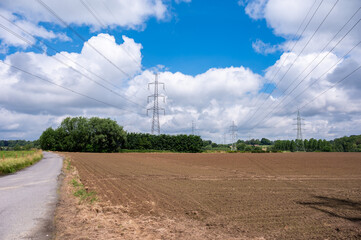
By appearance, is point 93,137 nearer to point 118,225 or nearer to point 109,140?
point 109,140

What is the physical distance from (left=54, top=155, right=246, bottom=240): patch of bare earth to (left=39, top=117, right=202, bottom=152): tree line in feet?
262

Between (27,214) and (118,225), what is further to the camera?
(27,214)

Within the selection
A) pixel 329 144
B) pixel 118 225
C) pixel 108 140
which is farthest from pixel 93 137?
pixel 329 144

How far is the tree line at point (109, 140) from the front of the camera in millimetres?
87938

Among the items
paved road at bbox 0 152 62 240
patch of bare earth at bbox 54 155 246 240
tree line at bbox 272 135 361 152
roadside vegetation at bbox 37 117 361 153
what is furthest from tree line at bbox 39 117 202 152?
patch of bare earth at bbox 54 155 246 240

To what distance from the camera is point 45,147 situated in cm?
10750

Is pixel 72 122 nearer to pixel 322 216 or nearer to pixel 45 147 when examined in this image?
pixel 45 147

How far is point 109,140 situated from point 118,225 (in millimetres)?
83948

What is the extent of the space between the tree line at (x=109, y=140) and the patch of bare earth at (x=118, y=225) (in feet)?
262

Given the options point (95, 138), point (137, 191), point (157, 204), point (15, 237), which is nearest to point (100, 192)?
point (137, 191)

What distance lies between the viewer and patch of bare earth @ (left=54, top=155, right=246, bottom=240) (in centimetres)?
644

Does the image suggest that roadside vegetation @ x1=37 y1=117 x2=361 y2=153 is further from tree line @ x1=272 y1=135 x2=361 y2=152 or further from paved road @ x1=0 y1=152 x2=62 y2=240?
paved road @ x1=0 y1=152 x2=62 y2=240

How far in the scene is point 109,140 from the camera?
8819cm

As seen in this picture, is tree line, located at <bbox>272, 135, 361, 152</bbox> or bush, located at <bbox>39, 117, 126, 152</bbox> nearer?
bush, located at <bbox>39, 117, 126, 152</bbox>
